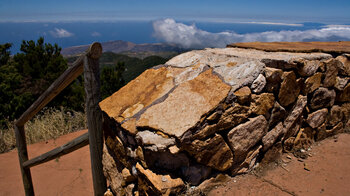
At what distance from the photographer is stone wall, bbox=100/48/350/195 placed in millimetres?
1673

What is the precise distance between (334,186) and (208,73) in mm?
1460

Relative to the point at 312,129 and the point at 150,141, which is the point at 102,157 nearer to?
the point at 150,141

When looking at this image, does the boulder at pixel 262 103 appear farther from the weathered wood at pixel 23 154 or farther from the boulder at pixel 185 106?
the weathered wood at pixel 23 154

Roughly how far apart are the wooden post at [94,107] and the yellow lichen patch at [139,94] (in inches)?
4.2

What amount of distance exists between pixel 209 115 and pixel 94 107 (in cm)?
107

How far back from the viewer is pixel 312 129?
2.58m

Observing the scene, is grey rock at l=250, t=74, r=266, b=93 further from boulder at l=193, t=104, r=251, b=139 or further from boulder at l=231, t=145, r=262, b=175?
boulder at l=231, t=145, r=262, b=175

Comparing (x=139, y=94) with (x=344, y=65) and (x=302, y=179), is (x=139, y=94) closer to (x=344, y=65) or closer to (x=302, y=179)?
→ (x=302, y=179)

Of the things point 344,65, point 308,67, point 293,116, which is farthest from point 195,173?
point 344,65

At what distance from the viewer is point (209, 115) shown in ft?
5.51

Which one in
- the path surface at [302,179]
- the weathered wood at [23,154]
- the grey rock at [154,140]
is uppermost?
the grey rock at [154,140]

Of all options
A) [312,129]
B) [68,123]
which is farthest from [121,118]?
[68,123]

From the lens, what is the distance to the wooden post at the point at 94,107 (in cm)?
195

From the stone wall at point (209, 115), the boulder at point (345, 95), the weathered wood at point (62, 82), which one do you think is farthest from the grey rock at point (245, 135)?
the weathered wood at point (62, 82)
